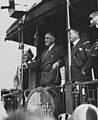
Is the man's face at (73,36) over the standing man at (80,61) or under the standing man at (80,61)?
over

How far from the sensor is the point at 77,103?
137 inches

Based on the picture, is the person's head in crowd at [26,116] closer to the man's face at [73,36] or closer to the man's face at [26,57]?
the man's face at [26,57]

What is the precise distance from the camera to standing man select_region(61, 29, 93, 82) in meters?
3.57

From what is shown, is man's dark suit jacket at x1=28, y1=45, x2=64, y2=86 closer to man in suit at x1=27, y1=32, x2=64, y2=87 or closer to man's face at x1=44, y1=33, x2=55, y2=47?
man in suit at x1=27, y1=32, x2=64, y2=87

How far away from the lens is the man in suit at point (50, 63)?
161 inches

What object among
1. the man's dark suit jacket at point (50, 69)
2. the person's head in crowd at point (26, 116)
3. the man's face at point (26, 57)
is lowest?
the person's head in crowd at point (26, 116)

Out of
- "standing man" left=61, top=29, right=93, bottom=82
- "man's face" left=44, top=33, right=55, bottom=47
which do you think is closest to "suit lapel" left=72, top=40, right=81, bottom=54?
"standing man" left=61, top=29, right=93, bottom=82

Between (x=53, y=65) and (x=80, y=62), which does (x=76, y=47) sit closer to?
(x=80, y=62)

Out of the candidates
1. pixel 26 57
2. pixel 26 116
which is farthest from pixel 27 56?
pixel 26 116

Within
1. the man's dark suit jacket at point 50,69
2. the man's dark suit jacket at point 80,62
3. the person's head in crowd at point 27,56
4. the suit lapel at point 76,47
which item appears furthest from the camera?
the person's head in crowd at point 27,56

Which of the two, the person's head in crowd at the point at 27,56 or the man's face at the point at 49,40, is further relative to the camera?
the person's head in crowd at the point at 27,56

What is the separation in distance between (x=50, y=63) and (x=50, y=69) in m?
0.07

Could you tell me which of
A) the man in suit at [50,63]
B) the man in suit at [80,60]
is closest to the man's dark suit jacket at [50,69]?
A: the man in suit at [50,63]

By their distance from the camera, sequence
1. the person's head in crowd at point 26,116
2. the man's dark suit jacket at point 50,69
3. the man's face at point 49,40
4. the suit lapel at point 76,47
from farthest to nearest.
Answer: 1. the man's face at point 49,40
2. the man's dark suit jacket at point 50,69
3. the person's head in crowd at point 26,116
4. the suit lapel at point 76,47
